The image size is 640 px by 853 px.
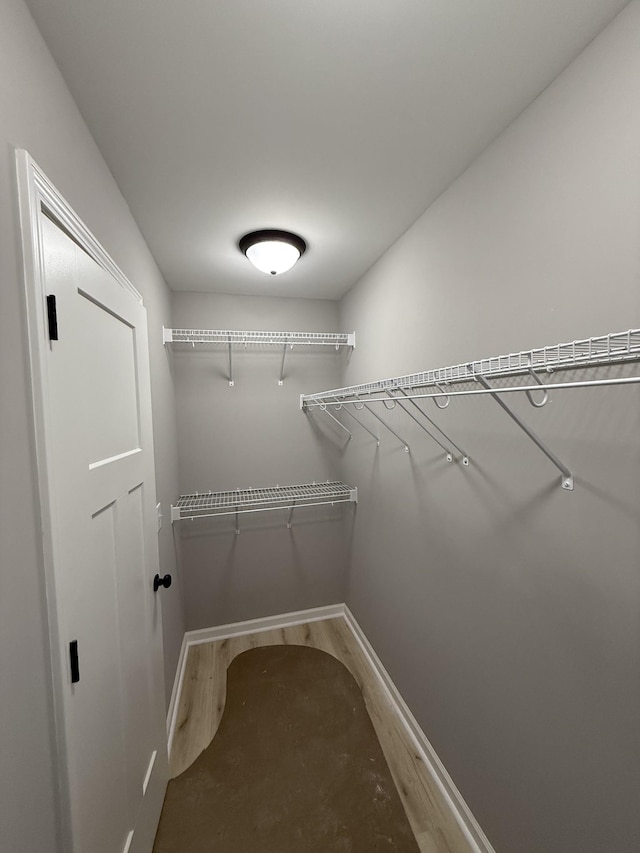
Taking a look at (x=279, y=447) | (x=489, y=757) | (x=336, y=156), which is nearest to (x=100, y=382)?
(x=336, y=156)

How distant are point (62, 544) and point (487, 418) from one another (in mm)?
1250

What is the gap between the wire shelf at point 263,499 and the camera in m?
2.27

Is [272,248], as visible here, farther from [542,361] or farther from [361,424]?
[542,361]

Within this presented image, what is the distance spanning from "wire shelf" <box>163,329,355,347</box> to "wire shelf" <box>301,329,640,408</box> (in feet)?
2.91

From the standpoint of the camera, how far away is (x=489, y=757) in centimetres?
119

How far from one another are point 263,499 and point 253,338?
109 centimetres

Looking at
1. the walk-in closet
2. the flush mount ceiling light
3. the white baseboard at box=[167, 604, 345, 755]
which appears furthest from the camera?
the white baseboard at box=[167, 604, 345, 755]

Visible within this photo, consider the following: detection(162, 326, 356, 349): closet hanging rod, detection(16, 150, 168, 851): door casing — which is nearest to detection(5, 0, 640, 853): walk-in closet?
detection(16, 150, 168, 851): door casing

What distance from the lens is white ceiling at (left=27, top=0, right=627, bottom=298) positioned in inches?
29.4

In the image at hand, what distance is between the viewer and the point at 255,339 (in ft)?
7.36

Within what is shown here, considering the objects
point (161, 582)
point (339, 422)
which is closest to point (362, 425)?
point (339, 422)

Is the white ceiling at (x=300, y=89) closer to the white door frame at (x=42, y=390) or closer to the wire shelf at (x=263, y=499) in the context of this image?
the white door frame at (x=42, y=390)

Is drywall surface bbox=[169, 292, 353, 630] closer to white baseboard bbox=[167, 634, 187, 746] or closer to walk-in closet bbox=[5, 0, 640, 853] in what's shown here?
white baseboard bbox=[167, 634, 187, 746]

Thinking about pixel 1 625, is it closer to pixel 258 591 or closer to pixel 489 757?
pixel 489 757
